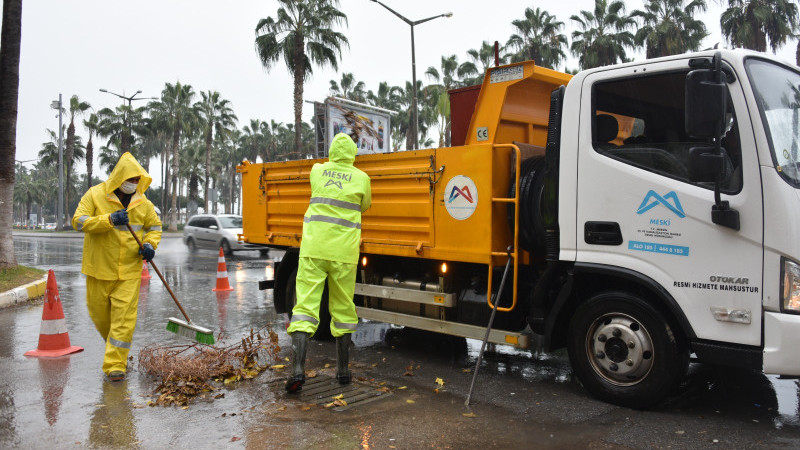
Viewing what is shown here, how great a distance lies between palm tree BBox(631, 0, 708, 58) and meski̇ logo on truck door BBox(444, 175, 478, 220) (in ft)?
95.6

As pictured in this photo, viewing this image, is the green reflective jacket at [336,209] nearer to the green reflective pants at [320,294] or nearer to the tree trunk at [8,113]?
the green reflective pants at [320,294]

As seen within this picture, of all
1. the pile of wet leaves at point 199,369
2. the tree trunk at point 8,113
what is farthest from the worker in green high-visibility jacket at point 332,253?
the tree trunk at point 8,113

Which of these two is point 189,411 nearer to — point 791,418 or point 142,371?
point 142,371

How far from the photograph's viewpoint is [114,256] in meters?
5.46

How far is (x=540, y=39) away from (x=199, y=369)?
120 ft

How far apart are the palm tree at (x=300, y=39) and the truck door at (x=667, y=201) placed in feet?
78.3

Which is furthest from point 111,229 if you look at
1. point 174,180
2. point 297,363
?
point 174,180

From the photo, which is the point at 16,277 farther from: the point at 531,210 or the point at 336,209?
the point at 531,210

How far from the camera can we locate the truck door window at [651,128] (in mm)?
3977

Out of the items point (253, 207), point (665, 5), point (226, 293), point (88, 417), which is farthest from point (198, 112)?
point (88, 417)

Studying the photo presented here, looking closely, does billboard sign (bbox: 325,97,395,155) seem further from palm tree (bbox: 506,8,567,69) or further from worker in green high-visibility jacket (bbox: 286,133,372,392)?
palm tree (bbox: 506,8,567,69)

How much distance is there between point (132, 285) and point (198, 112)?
46566 millimetres

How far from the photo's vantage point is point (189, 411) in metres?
4.50

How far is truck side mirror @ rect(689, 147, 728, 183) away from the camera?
3.79 m
